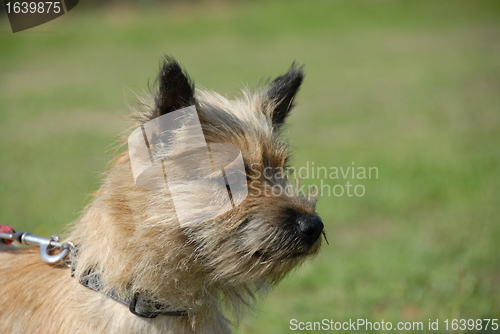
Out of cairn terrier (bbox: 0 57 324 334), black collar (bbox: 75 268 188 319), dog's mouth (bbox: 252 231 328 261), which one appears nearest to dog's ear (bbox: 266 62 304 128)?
cairn terrier (bbox: 0 57 324 334)

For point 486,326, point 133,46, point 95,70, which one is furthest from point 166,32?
point 486,326

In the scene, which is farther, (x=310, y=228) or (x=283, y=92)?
(x=283, y=92)

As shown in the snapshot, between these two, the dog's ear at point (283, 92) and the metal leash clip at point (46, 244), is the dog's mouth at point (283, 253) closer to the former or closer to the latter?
the dog's ear at point (283, 92)

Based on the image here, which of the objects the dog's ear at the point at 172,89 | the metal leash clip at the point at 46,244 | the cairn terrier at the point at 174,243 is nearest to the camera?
the dog's ear at the point at 172,89

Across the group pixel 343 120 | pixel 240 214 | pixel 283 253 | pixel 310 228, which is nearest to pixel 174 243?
pixel 240 214

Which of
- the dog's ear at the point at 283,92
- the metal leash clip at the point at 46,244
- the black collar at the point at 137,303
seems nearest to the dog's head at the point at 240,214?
the black collar at the point at 137,303

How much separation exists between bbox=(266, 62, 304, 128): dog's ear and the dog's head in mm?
584

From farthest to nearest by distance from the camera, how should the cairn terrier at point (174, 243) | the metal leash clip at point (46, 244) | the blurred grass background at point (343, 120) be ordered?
1. the blurred grass background at point (343, 120)
2. the metal leash clip at point (46, 244)
3. the cairn terrier at point (174, 243)

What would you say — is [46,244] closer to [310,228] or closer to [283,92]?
[310,228]

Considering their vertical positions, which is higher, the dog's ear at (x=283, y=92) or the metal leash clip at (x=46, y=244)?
the dog's ear at (x=283, y=92)

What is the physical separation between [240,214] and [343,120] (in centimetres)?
1008

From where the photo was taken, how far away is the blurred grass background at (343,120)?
4.74m

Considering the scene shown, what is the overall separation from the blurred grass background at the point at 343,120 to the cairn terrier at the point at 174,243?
0.60m

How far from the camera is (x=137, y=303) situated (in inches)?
100
